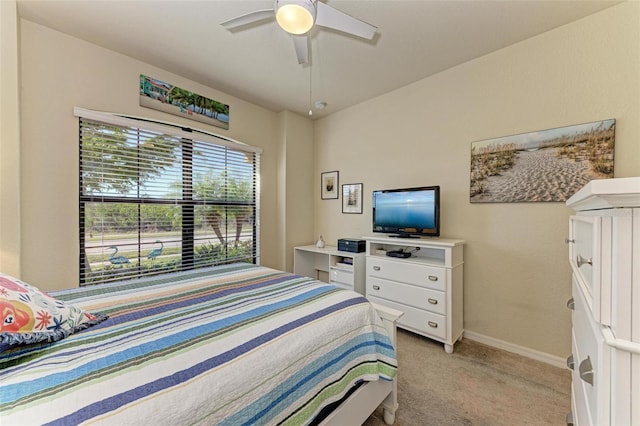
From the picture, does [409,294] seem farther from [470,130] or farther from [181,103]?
[181,103]

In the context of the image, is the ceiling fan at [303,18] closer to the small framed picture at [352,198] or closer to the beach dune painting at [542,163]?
the beach dune painting at [542,163]

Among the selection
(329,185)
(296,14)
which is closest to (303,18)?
(296,14)

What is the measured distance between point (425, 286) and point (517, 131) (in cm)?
162

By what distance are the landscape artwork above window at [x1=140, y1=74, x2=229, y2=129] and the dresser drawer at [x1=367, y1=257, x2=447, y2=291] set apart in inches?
98.7

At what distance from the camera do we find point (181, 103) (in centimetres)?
276

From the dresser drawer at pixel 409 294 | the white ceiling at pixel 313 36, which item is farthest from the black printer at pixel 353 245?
the white ceiling at pixel 313 36

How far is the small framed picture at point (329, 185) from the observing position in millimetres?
3725

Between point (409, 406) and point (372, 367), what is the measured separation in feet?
2.15

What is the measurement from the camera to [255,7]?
1.84m

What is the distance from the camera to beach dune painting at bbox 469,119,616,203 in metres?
1.87

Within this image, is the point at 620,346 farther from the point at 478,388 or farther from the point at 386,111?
the point at 386,111

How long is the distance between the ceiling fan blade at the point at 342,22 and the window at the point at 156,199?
1.96 meters

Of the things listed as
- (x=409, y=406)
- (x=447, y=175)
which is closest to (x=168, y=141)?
(x=447, y=175)

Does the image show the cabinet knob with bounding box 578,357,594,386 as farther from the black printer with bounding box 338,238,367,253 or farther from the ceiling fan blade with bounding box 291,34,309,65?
the black printer with bounding box 338,238,367,253
